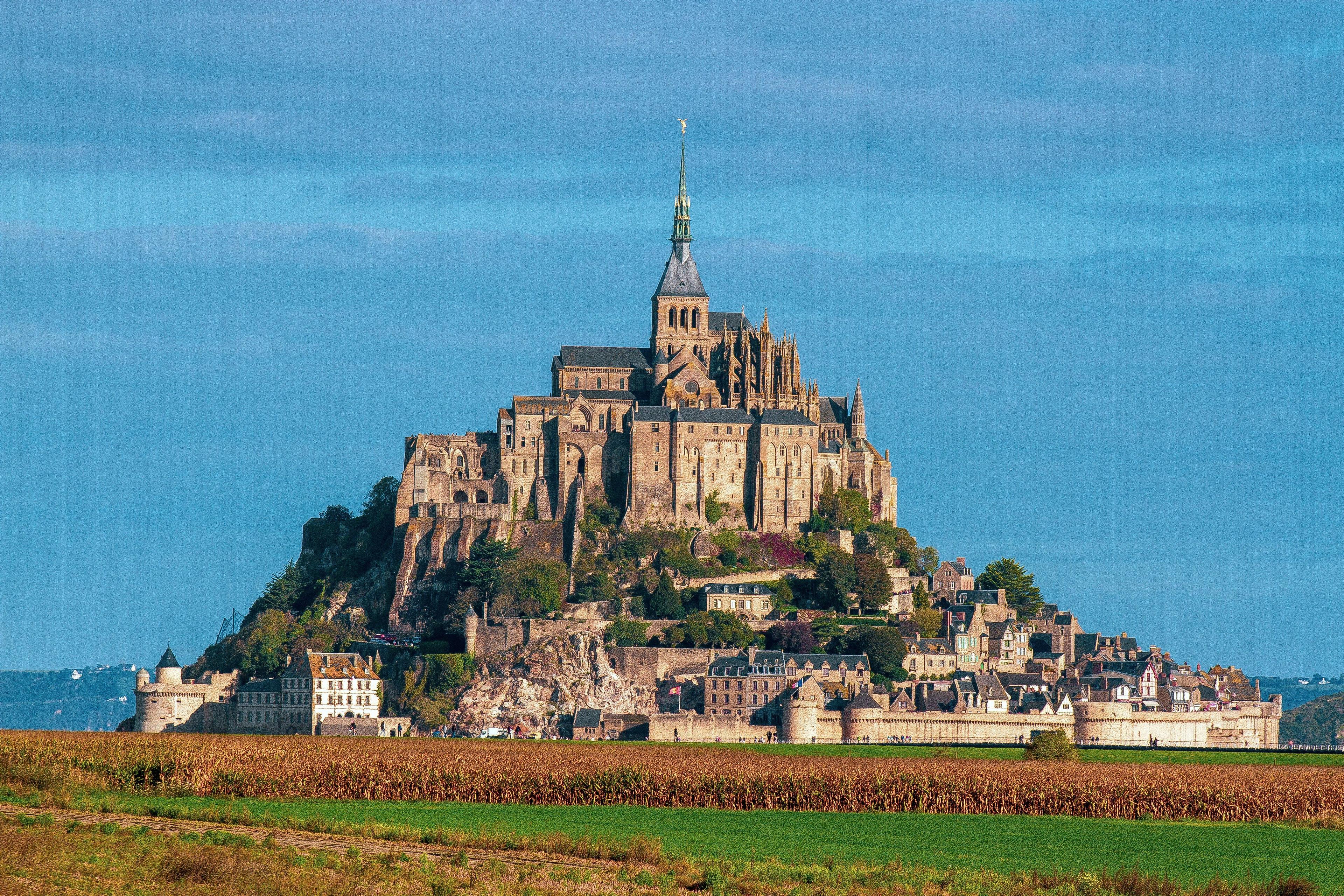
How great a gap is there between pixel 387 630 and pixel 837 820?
63.2 meters

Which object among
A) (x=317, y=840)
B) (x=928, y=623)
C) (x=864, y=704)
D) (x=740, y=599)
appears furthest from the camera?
(x=928, y=623)

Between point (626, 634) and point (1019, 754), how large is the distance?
2466cm

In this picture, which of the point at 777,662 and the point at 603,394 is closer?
the point at 777,662

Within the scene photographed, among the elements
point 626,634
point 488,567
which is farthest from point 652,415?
point 626,634

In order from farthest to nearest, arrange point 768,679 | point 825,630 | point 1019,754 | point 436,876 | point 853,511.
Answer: point 853,511
point 825,630
point 768,679
point 1019,754
point 436,876

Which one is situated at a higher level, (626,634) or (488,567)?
(488,567)

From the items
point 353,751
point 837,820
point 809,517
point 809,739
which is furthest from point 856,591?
point 837,820

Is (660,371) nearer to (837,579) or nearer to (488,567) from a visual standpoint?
(837,579)

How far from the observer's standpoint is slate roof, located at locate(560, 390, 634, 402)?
11875 centimetres

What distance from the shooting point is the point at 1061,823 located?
52938 mm

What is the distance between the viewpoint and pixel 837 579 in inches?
4370

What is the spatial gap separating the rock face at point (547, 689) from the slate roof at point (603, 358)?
72.3 feet

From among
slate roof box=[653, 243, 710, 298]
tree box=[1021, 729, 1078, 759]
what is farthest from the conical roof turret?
tree box=[1021, 729, 1078, 759]

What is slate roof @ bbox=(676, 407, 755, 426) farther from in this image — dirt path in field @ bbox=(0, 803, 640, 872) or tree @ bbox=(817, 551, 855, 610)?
dirt path in field @ bbox=(0, 803, 640, 872)
